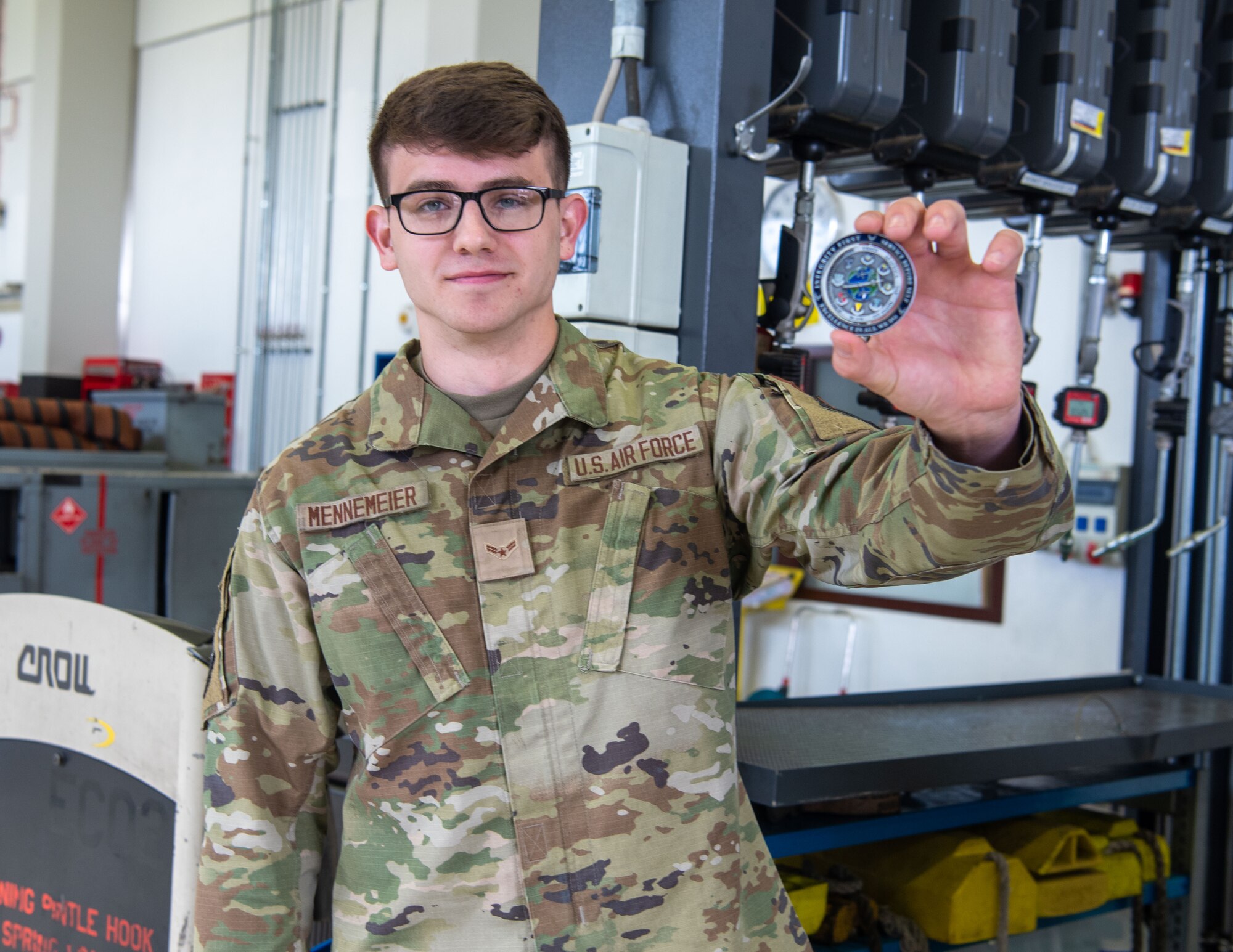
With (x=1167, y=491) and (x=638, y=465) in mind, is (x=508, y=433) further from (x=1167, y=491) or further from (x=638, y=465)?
(x=1167, y=491)

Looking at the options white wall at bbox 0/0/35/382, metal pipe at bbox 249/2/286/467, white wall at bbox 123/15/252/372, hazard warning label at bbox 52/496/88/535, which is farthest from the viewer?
white wall at bbox 0/0/35/382

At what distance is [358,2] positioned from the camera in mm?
5977

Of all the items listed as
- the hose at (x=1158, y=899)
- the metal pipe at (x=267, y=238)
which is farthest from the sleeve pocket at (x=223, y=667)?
the metal pipe at (x=267, y=238)

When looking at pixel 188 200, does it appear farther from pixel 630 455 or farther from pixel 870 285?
pixel 870 285

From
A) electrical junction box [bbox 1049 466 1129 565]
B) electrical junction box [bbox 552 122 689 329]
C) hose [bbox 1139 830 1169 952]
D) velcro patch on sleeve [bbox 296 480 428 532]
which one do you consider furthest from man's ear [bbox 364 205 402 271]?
electrical junction box [bbox 1049 466 1129 565]

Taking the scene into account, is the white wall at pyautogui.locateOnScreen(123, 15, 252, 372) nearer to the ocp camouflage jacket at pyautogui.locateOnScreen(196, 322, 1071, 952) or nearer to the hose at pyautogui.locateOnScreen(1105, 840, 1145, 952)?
the hose at pyautogui.locateOnScreen(1105, 840, 1145, 952)

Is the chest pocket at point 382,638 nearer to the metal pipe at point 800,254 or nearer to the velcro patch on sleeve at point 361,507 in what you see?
the velcro patch on sleeve at point 361,507

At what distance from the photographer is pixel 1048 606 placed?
183 inches

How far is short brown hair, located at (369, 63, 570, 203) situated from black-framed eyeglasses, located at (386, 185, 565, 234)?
0.04m

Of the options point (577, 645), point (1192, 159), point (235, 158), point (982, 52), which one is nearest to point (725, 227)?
point (982, 52)

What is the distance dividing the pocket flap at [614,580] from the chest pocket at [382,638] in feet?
0.46

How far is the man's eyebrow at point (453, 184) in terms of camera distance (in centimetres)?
122

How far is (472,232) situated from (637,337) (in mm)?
691

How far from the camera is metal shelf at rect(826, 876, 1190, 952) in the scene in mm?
2057
